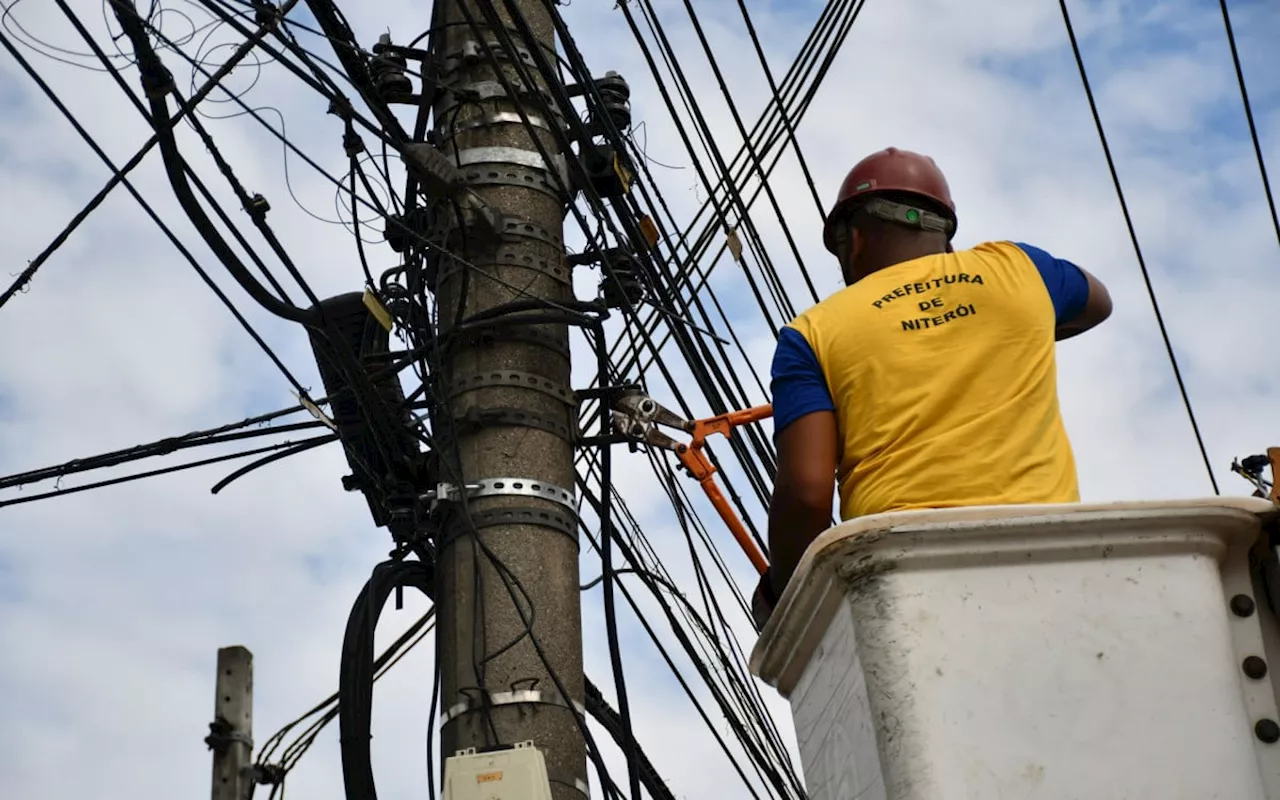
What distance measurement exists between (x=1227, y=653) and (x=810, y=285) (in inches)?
189

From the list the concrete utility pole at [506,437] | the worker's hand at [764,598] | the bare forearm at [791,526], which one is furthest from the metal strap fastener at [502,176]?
the bare forearm at [791,526]

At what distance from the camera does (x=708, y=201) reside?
6812mm

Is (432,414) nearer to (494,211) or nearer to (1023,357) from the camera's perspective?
(494,211)

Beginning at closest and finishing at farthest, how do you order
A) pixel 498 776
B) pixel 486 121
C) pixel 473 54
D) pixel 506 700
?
pixel 498 776 → pixel 506 700 → pixel 486 121 → pixel 473 54

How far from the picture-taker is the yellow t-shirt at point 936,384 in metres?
2.56

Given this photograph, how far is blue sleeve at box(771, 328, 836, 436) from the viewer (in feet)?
8.85

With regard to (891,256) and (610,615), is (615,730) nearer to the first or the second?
(610,615)

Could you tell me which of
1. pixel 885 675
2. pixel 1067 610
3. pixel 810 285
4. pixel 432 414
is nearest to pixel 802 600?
pixel 885 675

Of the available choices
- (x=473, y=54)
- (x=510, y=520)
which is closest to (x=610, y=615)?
(x=510, y=520)

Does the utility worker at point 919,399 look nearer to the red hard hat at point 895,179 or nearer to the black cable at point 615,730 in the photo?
the red hard hat at point 895,179

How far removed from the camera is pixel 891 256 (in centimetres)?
302

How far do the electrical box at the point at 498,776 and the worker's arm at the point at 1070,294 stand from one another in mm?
1951

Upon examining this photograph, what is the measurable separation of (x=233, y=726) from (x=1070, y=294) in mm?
4229

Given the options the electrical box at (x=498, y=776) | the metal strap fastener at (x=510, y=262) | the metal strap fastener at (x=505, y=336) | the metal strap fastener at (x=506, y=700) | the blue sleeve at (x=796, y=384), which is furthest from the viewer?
the metal strap fastener at (x=510, y=262)
